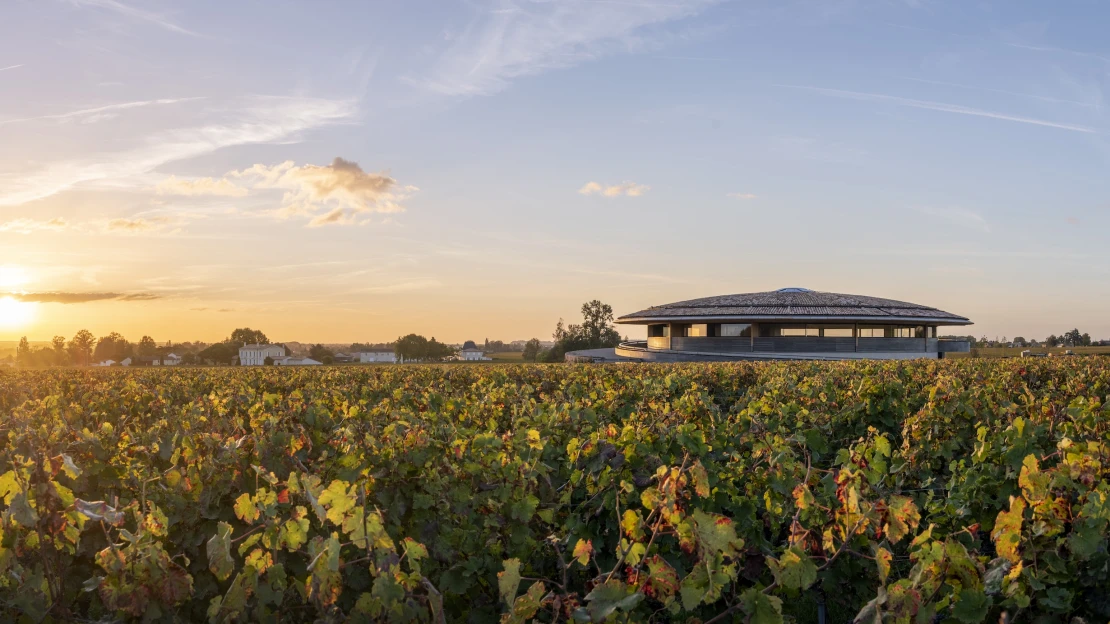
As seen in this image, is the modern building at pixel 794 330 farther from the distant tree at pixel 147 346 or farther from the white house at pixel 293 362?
the distant tree at pixel 147 346

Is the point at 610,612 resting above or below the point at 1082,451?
below

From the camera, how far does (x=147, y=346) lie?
98.8 metres

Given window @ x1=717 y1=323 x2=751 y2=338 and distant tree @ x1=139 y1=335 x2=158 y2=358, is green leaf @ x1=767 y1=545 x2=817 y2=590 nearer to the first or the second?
window @ x1=717 y1=323 x2=751 y2=338

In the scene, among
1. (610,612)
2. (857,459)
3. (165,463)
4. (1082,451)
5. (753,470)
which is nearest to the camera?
(610,612)

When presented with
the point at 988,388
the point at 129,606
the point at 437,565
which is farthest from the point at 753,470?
the point at 988,388

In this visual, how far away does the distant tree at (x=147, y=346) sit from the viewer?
305 ft

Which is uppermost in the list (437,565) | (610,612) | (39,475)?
(39,475)

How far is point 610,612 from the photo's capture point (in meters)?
2.69

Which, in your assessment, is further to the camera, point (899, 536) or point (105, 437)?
point (105, 437)

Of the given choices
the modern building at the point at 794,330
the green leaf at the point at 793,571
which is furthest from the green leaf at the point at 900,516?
the modern building at the point at 794,330

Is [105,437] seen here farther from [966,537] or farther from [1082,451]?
[1082,451]

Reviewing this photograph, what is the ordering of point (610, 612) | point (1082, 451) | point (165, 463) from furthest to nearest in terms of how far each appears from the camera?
point (165, 463), point (1082, 451), point (610, 612)

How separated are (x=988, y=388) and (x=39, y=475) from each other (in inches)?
478

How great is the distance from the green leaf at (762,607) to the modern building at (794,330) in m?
54.8
